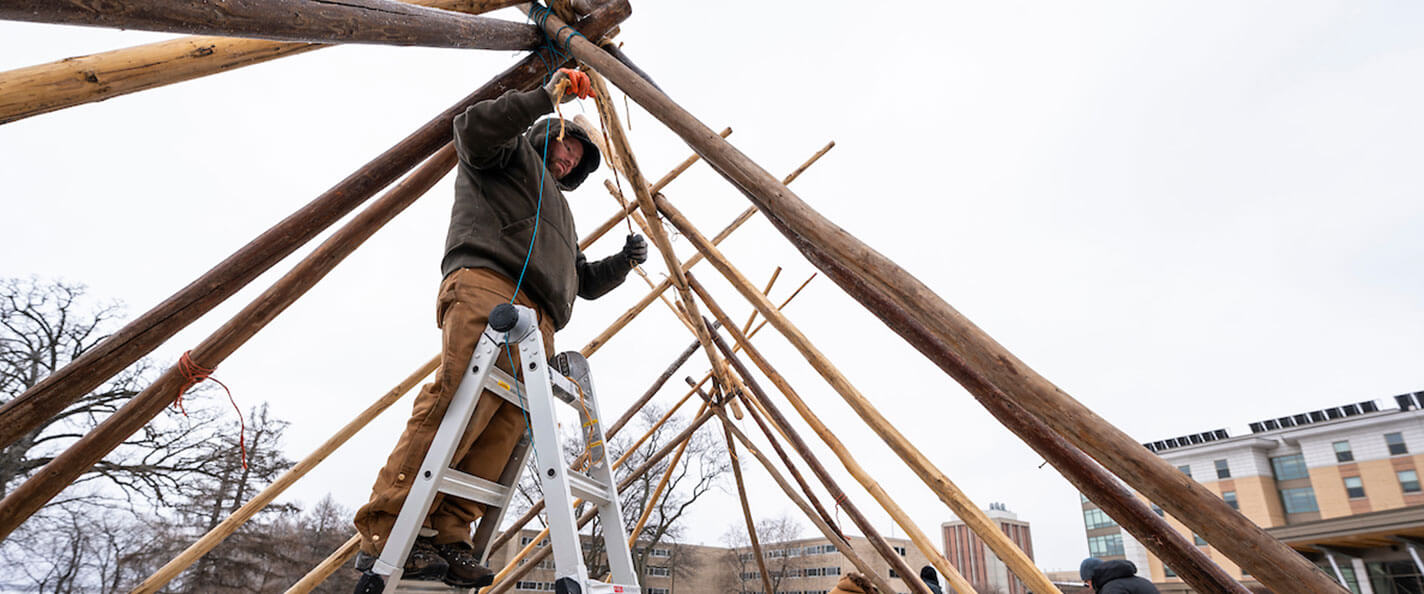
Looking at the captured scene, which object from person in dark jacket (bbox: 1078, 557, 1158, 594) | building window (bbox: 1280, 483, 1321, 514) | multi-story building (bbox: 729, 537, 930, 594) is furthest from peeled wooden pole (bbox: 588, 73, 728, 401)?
multi-story building (bbox: 729, 537, 930, 594)

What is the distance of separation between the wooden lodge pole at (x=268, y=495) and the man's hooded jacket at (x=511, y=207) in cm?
162

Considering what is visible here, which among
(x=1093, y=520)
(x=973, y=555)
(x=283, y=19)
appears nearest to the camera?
(x=283, y=19)

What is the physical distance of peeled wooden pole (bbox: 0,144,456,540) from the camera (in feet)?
6.59

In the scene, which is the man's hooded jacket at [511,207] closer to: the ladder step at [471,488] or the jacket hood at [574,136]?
the jacket hood at [574,136]

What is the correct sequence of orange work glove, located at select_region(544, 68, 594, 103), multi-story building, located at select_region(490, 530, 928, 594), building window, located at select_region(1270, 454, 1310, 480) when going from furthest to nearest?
multi-story building, located at select_region(490, 530, 928, 594)
building window, located at select_region(1270, 454, 1310, 480)
orange work glove, located at select_region(544, 68, 594, 103)

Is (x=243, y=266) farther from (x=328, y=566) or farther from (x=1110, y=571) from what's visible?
(x=1110, y=571)

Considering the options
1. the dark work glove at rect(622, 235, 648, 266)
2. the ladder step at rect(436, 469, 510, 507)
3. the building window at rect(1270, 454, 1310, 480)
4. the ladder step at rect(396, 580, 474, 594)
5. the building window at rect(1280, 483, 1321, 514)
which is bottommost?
the ladder step at rect(396, 580, 474, 594)

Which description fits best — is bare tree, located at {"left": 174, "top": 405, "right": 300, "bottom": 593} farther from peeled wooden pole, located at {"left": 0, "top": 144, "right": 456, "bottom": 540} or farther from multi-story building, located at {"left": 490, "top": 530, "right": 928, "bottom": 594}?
peeled wooden pole, located at {"left": 0, "top": 144, "right": 456, "bottom": 540}

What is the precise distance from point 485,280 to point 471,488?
71cm

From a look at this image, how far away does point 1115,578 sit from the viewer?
14.2 feet

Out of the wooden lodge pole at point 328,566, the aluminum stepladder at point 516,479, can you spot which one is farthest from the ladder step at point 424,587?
the wooden lodge pole at point 328,566

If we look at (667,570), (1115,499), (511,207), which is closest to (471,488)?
(511,207)

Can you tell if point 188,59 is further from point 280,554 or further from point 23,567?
point 280,554

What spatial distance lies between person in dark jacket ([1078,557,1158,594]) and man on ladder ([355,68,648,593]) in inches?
154
